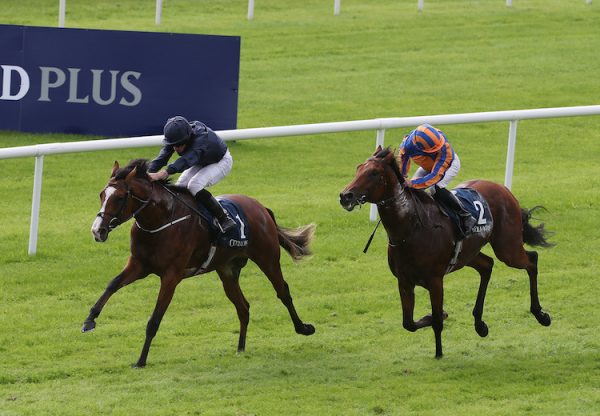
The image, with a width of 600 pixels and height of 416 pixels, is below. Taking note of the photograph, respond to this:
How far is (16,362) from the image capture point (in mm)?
9531

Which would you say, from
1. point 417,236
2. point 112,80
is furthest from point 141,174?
point 112,80

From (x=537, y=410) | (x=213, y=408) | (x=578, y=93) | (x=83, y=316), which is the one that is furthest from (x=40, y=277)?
(x=578, y=93)

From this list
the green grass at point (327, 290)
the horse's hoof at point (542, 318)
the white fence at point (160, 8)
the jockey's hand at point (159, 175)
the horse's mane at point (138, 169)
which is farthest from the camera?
the white fence at point (160, 8)

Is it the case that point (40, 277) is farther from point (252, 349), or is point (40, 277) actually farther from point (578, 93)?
point (578, 93)

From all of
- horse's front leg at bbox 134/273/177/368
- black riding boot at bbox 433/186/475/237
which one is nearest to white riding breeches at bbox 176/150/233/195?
horse's front leg at bbox 134/273/177/368

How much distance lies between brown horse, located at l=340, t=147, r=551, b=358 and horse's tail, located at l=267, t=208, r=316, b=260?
94 cm

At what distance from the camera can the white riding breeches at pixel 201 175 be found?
984 cm

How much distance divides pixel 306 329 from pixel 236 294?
558 mm

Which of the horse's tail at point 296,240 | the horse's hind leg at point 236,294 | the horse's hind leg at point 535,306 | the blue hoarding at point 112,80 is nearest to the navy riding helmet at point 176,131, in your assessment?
the horse's hind leg at point 236,294

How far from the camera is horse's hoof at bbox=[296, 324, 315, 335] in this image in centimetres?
1014

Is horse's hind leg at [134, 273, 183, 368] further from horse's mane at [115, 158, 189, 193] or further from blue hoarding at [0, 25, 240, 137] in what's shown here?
blue hoarding at [0, 25, 240, 137]

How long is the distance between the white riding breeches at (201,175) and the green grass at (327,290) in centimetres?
114

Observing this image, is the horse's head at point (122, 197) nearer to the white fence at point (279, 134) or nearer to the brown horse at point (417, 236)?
the brown horse at point (417, 236)

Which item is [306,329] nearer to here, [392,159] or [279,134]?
[392,159]
